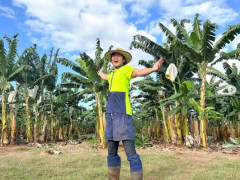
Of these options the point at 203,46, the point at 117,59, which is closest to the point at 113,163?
the point at 117,59

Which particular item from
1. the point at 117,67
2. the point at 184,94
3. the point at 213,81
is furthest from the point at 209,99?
the point at 117,67

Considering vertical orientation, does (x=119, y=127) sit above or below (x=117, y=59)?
below

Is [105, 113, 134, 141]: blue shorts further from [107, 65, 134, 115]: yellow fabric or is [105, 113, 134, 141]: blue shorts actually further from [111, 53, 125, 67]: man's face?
[111, 53, 125, 67]: man's face

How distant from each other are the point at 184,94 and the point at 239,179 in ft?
17.7

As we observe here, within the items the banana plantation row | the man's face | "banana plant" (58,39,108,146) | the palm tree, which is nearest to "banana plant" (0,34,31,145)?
the banana plantation row

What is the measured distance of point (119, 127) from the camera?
279cm

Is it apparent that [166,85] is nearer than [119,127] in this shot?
No

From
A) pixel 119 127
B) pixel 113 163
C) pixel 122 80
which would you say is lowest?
pixel 113 163

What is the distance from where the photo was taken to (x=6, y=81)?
1152 centimetres

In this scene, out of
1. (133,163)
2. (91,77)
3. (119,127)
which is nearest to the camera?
(133,163)

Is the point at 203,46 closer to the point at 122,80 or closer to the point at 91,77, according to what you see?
the point at 91,77

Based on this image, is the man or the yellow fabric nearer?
the man

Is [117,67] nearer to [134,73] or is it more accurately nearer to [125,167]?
A: [134,73]

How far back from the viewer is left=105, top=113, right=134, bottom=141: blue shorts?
9.01 ft
